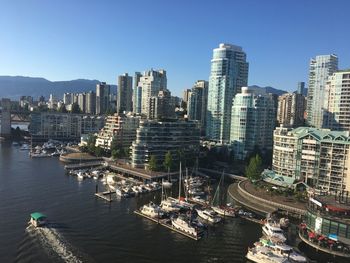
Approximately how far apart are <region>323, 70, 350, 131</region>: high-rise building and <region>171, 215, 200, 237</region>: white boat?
72141 mm

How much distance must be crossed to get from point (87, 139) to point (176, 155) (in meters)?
40.4

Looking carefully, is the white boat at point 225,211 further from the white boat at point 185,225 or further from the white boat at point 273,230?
the white boat at point 185,225

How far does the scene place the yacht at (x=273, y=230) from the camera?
40947 millimetres

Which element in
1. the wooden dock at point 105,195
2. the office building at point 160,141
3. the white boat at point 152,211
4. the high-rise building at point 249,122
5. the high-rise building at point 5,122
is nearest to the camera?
the white boat at point 152,211

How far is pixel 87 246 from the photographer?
38.4 metres

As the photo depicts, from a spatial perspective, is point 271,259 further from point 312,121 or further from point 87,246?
point 312,121

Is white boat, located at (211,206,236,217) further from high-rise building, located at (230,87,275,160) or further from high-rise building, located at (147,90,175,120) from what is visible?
high-rise building, located at (147,90,175,120)

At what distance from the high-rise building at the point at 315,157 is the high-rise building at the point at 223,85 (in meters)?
40.2

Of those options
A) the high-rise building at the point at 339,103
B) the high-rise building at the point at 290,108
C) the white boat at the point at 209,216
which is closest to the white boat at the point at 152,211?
the white boat at the point at 209,216

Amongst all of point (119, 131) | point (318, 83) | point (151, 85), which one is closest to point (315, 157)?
point (119, 131)

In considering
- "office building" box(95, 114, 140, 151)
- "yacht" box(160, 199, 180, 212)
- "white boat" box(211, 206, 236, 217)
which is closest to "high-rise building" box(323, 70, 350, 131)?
"office building" box(95, 114, 140, 151)

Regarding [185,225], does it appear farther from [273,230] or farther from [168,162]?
[168,162]

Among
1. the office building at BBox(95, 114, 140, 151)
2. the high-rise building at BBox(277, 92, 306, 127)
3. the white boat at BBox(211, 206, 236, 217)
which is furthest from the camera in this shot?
the high-rise building at BBox(277, 92, 306, 127)

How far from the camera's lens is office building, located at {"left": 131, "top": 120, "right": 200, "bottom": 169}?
261ft
